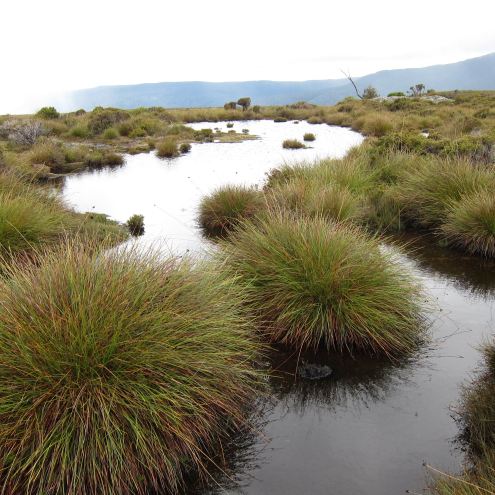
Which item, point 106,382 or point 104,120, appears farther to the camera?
point 104,120

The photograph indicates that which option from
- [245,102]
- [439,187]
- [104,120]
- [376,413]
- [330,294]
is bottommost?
[376,413]

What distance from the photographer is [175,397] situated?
4.04 m

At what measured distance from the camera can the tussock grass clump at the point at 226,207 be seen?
11.5 meters

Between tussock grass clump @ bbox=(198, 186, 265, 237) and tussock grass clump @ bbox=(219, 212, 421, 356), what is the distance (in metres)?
4.81

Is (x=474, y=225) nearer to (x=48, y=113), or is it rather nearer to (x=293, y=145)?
(x=293, y=145)

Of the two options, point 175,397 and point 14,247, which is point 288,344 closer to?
point 175,397

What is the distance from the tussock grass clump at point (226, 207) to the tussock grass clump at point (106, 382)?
22.5 feet

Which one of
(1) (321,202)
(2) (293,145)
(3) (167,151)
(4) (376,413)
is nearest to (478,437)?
(4) (376,413)

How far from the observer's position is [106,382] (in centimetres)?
378

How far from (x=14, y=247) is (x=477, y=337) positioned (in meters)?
6.62

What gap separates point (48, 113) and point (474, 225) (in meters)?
38.5

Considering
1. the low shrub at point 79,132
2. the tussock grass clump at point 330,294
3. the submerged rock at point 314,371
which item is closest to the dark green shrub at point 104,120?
the low shrub at point 79,132

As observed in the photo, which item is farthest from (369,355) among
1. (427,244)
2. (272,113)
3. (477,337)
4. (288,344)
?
(272,113)

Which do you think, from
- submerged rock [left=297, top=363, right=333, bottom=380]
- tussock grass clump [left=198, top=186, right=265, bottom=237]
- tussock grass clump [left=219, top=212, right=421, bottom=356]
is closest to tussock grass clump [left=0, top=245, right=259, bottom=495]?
submerged rock [left=297, top=363, right=333, bottom=380]
